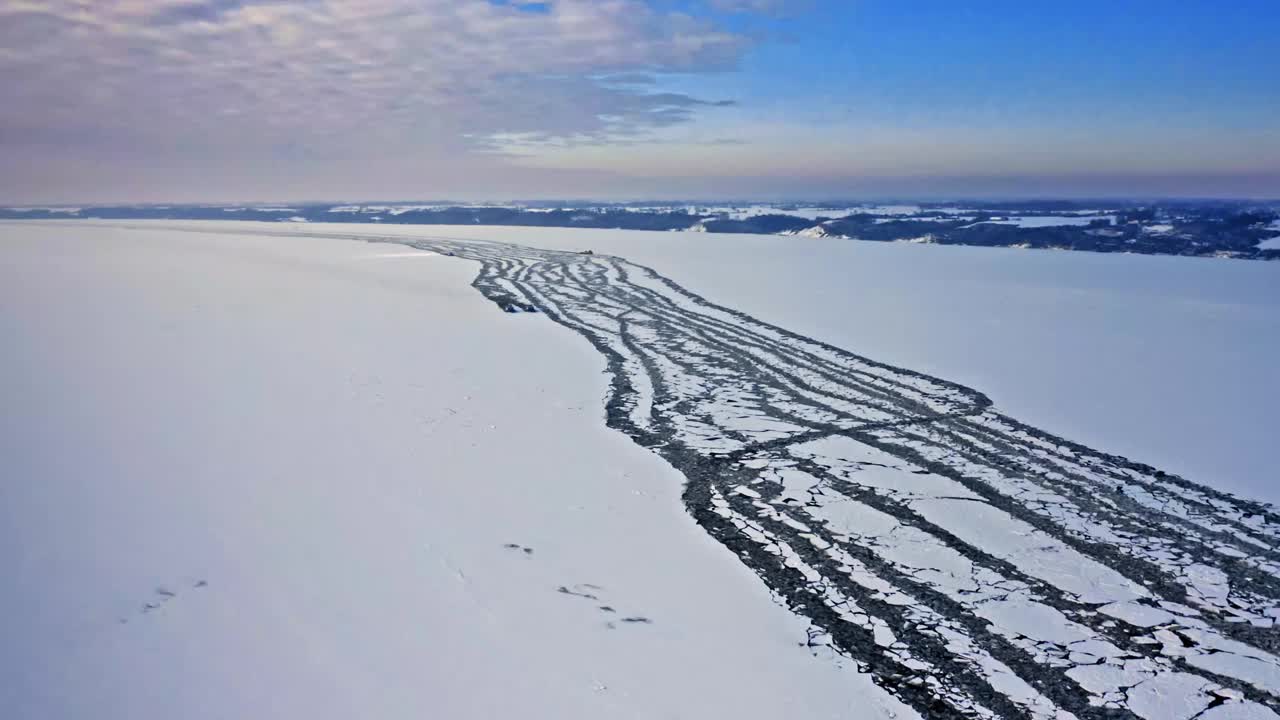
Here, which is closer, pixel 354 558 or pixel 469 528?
pixel 354 558

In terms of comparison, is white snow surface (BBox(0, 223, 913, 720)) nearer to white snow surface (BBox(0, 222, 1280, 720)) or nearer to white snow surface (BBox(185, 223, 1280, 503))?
white snow surface (BBox(0, 222, 1280, 720))

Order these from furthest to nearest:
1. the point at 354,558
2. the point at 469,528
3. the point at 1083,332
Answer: the point at 1083,332, the point at 469,528, the point at 354,558

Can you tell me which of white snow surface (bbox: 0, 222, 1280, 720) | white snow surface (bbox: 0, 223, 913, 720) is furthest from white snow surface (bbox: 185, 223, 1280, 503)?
white snow surface (bbox: 0, 223, 913, 720)

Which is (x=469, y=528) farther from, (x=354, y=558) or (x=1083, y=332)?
(x=1083, y=332)

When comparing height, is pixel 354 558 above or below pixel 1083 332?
below

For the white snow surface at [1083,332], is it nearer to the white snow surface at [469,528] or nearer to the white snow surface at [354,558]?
the white snow surface at [469,528]

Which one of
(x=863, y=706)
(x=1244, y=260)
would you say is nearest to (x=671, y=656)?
(x=863, y=706)

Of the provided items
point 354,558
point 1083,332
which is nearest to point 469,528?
point 354,558

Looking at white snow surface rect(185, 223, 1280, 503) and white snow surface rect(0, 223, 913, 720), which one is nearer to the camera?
white snow surface rect(0, 223, 913, 720)
